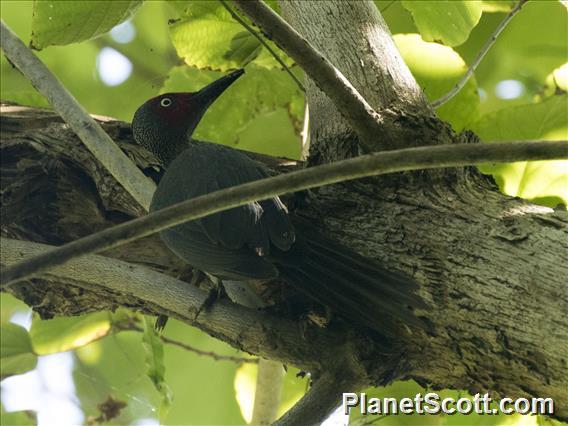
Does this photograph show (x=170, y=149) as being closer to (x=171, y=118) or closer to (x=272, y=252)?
(x=171, y=118)

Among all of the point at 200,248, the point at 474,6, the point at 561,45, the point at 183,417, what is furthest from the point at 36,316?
the point at 561,45

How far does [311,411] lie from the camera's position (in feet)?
6.50

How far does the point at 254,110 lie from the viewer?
3.57m

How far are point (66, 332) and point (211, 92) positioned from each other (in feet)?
4.38

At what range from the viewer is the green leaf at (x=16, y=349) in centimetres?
354

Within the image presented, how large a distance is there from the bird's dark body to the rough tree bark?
0.19ft

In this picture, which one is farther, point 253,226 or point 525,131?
point 525,131

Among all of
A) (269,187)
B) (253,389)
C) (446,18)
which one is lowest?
(269,187)

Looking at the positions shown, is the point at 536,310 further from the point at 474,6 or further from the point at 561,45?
the point at 561,45

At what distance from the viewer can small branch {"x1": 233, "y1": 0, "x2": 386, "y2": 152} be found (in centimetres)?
190

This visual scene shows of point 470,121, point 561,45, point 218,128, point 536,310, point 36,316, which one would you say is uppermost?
point 561,45

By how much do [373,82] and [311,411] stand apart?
41.3 inches

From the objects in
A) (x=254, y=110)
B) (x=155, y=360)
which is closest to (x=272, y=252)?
(x=155, y=360)

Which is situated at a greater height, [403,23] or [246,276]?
[403,23]
